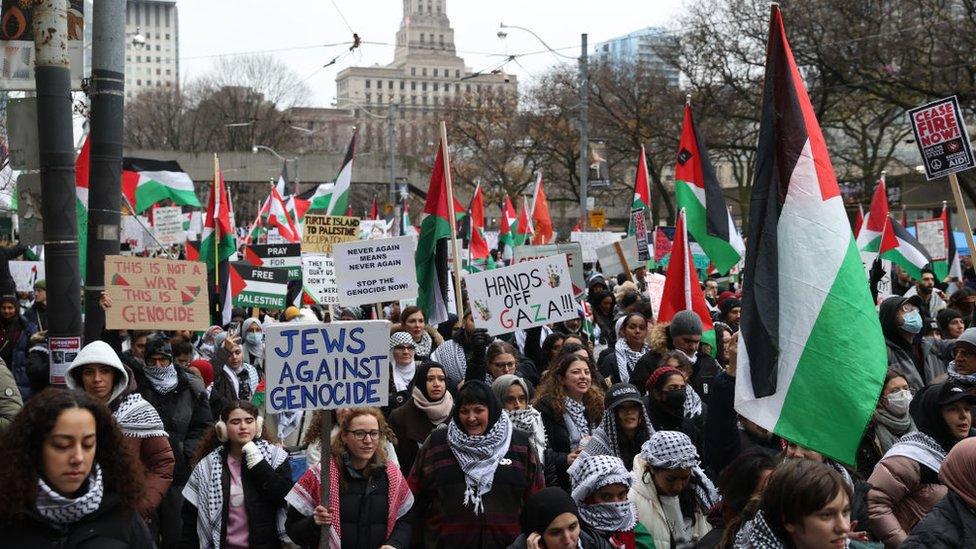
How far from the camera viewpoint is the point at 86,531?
371 centimetres

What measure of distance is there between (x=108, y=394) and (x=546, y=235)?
56.9 ft

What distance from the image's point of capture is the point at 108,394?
574cm

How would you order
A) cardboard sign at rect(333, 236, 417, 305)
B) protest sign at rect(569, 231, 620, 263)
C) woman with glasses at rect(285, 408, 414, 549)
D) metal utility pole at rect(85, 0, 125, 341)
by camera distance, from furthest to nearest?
1. protest sign at rect(569, 231, 620, 263)
2. cardboard sign at rect(333, 236, 417, 305)
3. metal utility pole at rect(85, 0, 125, 341)
4. woman with glasses at rect(285, 408, 414, 549)

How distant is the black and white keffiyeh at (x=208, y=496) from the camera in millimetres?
5711

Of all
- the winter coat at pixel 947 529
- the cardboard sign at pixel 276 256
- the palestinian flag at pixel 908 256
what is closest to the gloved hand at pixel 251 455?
the winter coat at pixel 947 529

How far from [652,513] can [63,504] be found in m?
2.63

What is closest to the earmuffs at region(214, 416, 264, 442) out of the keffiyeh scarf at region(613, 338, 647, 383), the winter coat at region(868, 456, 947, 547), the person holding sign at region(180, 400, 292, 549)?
the person holding sign at region(180, 400, 292, 549)

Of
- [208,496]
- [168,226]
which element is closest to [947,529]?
[208,496]

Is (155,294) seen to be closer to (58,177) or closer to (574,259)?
(58,177)

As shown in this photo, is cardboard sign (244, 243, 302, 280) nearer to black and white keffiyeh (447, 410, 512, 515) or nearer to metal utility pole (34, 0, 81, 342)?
metal utility pole (34, 0, 81, 342)

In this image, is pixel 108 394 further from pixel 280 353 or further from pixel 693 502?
pixel 693 502

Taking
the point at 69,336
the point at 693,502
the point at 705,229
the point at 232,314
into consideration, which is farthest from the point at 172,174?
the point at 693,502

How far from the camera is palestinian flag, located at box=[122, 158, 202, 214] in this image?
61.7 feet

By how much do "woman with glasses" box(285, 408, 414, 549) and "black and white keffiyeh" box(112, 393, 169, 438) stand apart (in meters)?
0.79
